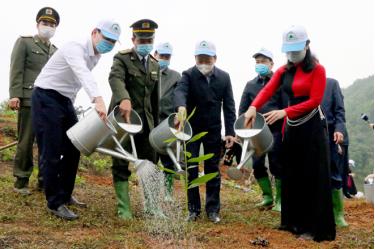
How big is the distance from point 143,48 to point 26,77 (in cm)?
135

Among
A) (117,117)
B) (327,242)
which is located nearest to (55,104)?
(117,117)

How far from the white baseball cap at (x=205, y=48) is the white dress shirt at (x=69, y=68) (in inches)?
33.9

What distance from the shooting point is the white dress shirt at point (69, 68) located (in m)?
3.94

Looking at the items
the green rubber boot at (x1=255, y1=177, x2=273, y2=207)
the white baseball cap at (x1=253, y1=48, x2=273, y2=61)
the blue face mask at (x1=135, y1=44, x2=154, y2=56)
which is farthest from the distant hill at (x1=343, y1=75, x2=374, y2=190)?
the blue face mask at (x1=135, y1=44, x2=154, y2=56)

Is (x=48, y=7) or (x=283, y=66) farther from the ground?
(x=48, y=7)

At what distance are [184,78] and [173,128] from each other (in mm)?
699

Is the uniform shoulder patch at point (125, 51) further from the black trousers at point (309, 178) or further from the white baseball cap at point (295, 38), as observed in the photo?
the black trousers at point (309, 178)

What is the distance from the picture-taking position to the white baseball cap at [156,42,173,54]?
236 inches

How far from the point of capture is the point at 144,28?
14.3 ft

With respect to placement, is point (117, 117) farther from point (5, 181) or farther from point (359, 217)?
point (359, 217)

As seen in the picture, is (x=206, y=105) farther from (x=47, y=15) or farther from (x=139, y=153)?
(x=47, y=15)

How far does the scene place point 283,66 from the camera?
4.12 meters

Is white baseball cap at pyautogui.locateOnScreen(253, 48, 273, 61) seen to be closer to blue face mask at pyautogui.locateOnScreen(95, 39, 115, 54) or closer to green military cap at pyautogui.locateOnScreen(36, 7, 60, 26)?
blue face mask at pyautogui.locateOnScreen(95, 39, 115, 54)

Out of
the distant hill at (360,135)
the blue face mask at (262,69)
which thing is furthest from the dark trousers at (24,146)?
the distant hill at (360,135)
